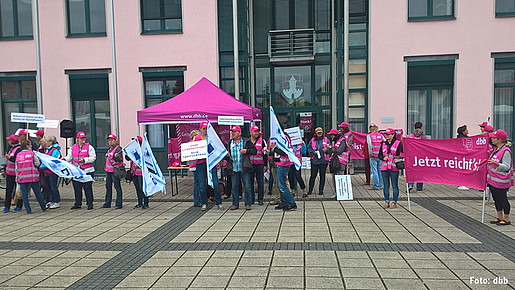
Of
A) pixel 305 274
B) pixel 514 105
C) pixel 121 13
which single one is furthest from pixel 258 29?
pixel 305 274

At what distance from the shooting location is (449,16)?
1394cm

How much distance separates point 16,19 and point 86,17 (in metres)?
3.16

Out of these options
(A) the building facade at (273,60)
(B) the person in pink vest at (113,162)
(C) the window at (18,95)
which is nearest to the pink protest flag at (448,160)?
(A) the building facade at (273,60)

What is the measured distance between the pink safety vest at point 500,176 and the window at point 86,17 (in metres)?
14.5

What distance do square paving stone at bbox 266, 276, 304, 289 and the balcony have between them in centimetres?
1233

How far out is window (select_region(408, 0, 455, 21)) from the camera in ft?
46.0

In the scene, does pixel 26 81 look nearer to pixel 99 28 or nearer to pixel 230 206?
pixel 99 28

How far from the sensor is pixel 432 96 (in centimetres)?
1448

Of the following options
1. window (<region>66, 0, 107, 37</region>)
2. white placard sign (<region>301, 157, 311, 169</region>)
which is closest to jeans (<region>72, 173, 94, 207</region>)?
white placard sign (<region>301, 157, 311, 169</region>)

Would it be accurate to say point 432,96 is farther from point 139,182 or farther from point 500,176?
point 139,182

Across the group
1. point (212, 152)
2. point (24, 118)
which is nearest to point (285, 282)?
point (212, 152)

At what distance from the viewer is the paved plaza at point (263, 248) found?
15.1ft

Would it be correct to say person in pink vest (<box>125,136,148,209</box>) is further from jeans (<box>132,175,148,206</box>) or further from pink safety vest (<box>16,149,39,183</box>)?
pink safety vest (<box>16,149,39,183</box>)

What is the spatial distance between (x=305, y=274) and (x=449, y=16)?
13.2 m
